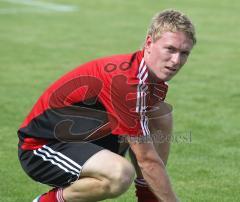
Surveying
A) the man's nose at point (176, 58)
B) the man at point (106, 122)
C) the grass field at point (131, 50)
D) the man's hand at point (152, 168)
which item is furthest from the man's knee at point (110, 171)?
the grass field at point (131, 50)

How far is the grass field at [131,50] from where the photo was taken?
21.4 feet

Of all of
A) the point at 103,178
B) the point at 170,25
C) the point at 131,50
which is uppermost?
the point at 170,25

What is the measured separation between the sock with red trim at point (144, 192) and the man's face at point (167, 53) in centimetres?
105

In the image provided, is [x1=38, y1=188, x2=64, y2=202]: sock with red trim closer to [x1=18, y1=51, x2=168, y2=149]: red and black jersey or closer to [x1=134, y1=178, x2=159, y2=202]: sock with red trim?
[x1=18, y1=51, x2=168, y2=149]: red and black jersey

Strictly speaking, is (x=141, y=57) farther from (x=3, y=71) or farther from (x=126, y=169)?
(x=3, y=71)

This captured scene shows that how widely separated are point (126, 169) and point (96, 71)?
69cm

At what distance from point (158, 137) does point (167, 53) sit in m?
0.93

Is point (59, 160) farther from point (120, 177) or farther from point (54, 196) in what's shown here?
point (120, 177)

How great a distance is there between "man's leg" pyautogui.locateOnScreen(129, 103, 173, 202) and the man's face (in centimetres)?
65

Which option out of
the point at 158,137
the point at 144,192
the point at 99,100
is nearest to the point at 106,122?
the point at 99,100

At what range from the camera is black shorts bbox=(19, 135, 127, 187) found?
4973mm

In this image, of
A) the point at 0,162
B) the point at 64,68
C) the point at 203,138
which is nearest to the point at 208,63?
the point at 64,68

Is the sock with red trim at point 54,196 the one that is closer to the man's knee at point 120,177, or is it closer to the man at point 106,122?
the man at point 106,122

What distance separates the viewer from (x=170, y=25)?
4715 millimetres
